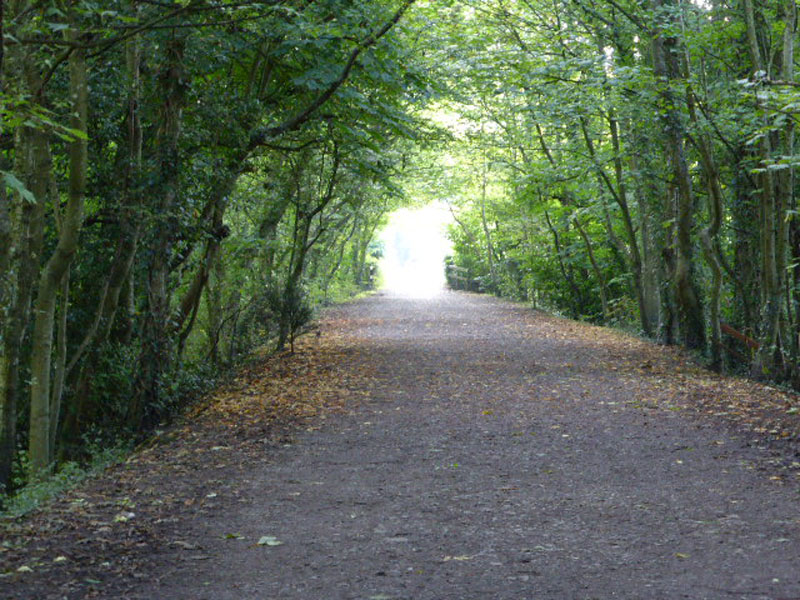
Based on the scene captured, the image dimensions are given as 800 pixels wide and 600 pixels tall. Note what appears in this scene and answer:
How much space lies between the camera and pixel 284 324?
1577 centimetres

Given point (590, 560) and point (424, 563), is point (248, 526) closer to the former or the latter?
point (424, 563)

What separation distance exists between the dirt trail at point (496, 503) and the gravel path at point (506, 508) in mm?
18

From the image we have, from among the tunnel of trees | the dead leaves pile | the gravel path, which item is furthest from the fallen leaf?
the tunnel of trees

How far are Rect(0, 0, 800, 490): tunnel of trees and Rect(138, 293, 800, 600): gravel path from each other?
2.51 m

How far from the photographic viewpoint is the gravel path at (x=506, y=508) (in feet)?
14.3

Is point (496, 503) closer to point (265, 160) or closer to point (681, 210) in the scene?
point (681, 210)

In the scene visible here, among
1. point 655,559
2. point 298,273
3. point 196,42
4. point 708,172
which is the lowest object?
point 655,559

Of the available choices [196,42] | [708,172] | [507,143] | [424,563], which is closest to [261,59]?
[196,42]

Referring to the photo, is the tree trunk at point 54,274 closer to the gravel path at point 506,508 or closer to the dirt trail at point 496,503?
the dirt trail at point 496,503

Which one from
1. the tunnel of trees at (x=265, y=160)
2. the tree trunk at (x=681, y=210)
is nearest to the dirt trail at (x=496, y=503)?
the tunnel of trees at (x=265, y=160)

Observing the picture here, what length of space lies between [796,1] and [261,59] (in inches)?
295

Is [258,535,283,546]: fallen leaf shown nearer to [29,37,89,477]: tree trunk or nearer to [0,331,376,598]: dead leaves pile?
[0,331,376,598]: dead leaves pile

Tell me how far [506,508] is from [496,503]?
147mm

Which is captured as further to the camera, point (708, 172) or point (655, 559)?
point (708, 172)
